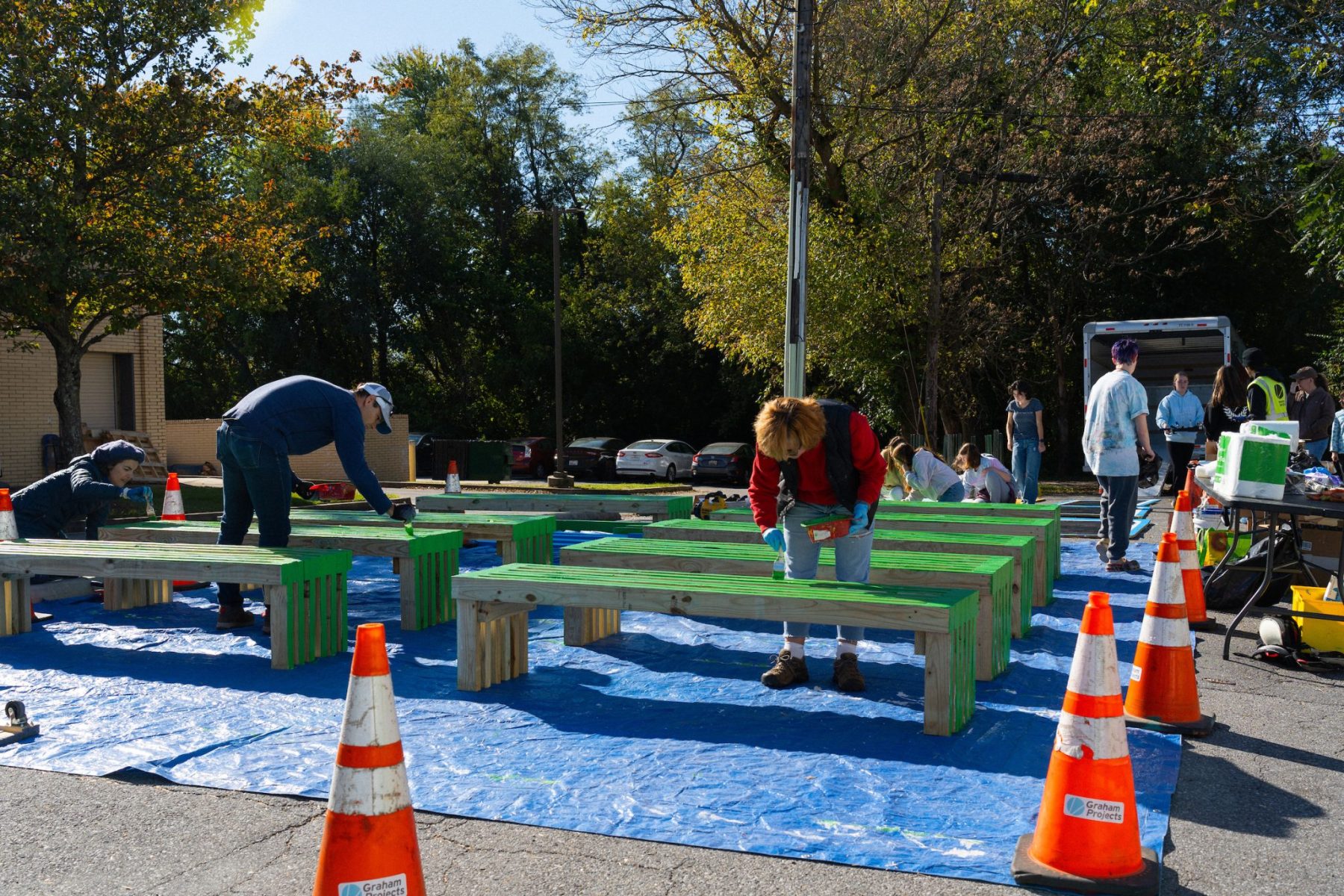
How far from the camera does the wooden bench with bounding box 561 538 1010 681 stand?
20.4 feet

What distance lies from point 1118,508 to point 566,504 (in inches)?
217

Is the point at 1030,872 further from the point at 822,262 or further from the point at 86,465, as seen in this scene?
the point at 822,262

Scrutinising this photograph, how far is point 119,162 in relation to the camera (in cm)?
1627

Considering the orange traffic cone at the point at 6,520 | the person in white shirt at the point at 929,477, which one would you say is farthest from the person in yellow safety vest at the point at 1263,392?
the orange traffic cone at the point at 6,520

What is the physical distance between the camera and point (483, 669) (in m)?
6.09

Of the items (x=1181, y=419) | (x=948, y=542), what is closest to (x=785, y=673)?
(x=948, y=542)

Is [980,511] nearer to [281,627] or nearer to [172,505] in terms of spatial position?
[281,627]

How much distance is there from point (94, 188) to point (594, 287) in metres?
27.9

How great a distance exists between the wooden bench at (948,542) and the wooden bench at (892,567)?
11.6 inches

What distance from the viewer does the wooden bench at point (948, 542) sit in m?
7.55

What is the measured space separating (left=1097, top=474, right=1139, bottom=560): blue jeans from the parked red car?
24.4m

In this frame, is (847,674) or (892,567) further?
(892,567)

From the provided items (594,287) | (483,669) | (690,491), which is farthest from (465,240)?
(483,669)

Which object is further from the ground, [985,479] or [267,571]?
[985,479]
